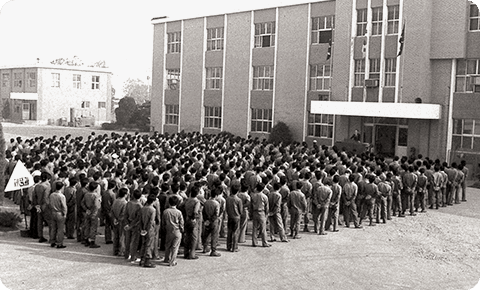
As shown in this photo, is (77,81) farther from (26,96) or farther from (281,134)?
(281,134)

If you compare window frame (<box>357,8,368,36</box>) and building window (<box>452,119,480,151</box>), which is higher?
window frame (<box>357,8,368,36</box>)

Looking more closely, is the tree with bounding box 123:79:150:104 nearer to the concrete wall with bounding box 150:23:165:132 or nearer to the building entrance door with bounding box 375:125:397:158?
the concrete wall with bounding box 150:23:165:132

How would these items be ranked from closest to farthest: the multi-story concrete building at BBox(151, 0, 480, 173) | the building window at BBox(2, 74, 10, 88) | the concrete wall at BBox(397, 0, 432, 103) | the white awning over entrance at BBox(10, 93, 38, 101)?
the multi-story concrete building at BBox(151, 0, 480, 173), the concrete wall at BBox(397, 0, 432, 103), the white awning over entrance at BBox(10, 93, 38, 101), the building window at BBox(2, 74, 10, 88)

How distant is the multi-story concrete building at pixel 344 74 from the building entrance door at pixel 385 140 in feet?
0.19

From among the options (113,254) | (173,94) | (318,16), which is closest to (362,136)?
(318,16)

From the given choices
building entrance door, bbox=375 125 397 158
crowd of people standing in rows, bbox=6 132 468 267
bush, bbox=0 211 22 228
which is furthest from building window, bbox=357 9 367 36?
bush, bbox=0 211 22 228

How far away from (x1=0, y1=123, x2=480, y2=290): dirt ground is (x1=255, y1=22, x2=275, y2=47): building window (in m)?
23.9

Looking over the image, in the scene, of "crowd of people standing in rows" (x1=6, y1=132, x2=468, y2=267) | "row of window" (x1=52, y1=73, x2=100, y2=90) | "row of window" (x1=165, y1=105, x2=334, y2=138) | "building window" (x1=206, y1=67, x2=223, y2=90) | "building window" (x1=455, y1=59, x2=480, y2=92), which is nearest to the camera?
"crowd of people standing in rows" (x1=6, y1=132, x2=468, y2=267)

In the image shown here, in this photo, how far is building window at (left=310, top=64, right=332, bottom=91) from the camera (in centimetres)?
3322

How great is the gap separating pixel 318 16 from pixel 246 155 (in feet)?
54.6

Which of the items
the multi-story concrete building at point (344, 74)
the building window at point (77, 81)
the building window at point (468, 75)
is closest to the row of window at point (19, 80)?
the building window at point (77, 81)

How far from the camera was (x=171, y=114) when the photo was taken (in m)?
44.1

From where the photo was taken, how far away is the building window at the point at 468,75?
27347 millimetres

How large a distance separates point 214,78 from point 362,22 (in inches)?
521
